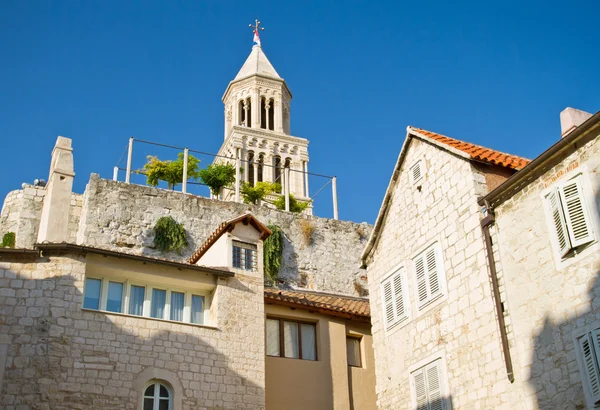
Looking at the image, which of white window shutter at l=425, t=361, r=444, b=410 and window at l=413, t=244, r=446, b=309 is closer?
white window shutter at l=425, t=361, r=444, b=410

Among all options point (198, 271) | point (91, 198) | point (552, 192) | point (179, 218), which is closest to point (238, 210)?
point (179, 218)

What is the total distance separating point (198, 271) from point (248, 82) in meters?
50.9

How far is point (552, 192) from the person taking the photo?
1555 centimetres

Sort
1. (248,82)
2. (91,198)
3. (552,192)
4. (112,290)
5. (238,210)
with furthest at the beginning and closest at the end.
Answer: (248,82), (238,210), (91,198), (112,290), (552,192)

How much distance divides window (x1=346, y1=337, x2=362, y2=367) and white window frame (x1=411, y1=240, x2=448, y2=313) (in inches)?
186

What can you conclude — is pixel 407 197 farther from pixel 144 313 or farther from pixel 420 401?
pixel 144 313

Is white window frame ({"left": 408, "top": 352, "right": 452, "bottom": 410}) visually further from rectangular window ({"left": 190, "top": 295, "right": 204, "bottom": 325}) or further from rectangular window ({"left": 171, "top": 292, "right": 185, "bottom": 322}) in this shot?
rectangular window ({"left": 171, "top": 292, "right": 185, "bottom": 322})

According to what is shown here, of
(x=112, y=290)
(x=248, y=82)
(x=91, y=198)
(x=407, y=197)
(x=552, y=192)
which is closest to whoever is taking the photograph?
(x=552, y=192)

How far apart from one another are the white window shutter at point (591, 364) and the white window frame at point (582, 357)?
26 mm

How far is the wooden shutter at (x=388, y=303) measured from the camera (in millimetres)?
20375

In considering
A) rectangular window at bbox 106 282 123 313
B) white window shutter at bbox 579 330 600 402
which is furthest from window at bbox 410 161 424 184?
rectangular window at bbox 106 282 123 313

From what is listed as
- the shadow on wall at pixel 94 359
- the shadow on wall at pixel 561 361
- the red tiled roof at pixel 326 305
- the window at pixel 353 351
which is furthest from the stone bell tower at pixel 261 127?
the shadow on wall at pixel 561 361

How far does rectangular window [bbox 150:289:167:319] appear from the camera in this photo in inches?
770

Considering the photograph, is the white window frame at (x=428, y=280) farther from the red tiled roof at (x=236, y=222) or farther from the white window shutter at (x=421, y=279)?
the red tiled roof at (x=236, y=222)
